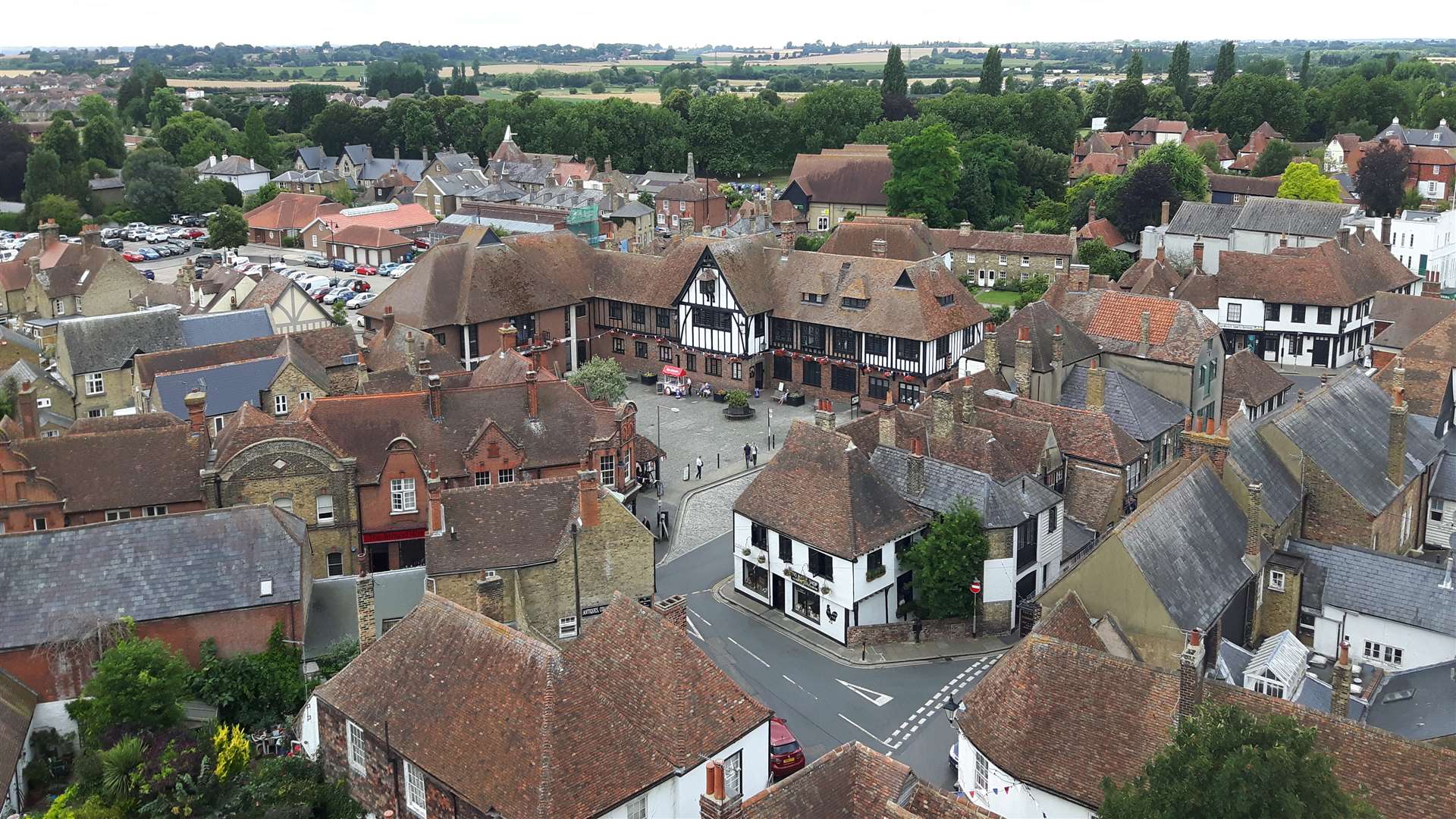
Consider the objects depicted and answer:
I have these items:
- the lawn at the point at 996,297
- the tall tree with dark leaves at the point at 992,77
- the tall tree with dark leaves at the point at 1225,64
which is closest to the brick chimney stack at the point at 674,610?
the lawn at the point at 996,297

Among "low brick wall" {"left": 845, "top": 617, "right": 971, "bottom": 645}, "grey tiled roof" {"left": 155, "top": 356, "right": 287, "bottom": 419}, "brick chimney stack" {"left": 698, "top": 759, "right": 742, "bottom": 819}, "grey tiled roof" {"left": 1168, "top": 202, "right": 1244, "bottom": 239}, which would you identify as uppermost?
"grey tiled roof" {"left": 1168, "top": 202, "right": 1244, "bottom": 239}

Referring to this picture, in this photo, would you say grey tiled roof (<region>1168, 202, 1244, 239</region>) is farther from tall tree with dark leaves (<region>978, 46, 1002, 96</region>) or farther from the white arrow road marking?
tall tree with dark leaves (<region>978, 46, 1002, 96</region>)

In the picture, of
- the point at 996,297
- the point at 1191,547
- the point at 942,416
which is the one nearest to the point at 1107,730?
the point at 1191,547

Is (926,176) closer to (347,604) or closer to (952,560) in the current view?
(952,560)

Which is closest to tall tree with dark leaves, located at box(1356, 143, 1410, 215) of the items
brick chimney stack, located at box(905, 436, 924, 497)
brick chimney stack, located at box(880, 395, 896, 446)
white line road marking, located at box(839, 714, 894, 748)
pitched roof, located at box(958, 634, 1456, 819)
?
brick chimney stack, located at box(880, 395, 896, 446)

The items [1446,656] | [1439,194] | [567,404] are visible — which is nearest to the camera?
[1446,656]

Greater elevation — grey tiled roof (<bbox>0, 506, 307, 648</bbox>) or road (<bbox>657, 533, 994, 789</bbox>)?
grey tiled roof (<bbox>0, 506, 307, 648</bbox>)

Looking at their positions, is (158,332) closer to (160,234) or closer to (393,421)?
(393,421)

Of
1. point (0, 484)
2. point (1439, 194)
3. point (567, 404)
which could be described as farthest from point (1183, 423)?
point (1439, 194)
